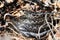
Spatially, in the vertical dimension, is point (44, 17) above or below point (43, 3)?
below

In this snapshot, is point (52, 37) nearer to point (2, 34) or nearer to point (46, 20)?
point (46, 20)

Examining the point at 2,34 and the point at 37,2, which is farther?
the point at 37,2

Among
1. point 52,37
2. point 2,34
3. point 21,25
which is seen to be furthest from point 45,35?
point 2,34

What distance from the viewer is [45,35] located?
228cm

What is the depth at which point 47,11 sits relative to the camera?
2.41 meters

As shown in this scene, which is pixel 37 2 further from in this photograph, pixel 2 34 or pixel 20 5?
pixel 2 34

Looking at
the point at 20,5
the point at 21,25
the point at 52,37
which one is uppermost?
the point at 20,5

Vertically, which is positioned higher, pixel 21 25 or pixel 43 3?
pixel 43 3

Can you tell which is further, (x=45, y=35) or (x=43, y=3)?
(x=43, y=3)

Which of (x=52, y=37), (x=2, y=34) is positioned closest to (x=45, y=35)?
(x=52, y=37)

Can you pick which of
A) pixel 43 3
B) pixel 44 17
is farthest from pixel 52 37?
pixel 43 3

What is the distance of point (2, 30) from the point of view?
232 centimetres

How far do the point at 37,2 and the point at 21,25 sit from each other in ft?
1.00

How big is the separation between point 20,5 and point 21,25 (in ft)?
0.74
